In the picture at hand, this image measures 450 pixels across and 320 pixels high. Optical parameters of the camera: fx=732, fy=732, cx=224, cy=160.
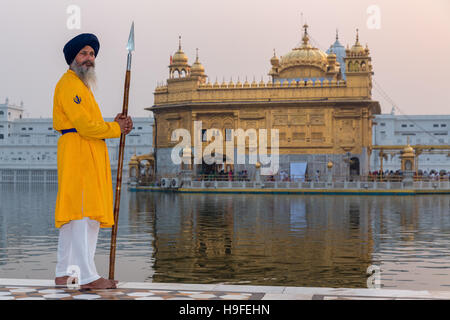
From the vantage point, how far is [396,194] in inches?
1549

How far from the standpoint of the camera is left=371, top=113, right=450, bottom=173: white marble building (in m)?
86.8

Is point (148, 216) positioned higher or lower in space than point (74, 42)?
lower

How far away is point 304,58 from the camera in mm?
49781

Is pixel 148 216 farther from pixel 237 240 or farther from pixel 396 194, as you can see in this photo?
pixel 396 194

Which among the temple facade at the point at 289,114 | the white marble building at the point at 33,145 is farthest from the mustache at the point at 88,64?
the white marble building at the point at 33,145

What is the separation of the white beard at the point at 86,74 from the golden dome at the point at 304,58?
143 feet

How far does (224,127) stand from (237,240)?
34621 millimetres

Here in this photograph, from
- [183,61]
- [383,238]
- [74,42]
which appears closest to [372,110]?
[183,61]

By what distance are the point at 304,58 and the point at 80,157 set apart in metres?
44.2

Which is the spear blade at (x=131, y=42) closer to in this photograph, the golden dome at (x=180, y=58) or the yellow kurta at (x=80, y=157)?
the yellow kurta at (x=80, y=157)

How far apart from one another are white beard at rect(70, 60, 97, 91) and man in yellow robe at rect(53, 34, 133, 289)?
8 cm

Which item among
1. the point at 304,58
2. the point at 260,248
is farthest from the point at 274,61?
the point at 260,248

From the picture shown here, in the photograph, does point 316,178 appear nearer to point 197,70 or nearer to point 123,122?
point 197,70
